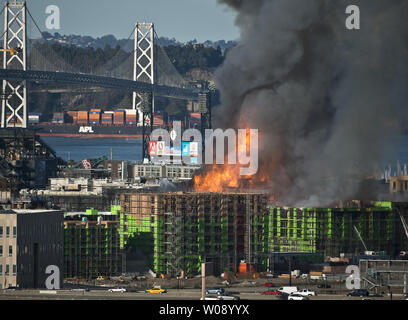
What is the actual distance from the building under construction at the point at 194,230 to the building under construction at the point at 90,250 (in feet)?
6.66

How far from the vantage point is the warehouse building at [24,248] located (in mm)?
55250

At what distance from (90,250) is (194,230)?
19.5 feet

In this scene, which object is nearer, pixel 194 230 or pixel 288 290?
pixel 288 290

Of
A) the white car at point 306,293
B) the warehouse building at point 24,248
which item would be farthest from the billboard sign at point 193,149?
the white car at point 306,293

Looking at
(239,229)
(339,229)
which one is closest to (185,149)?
(339,229)

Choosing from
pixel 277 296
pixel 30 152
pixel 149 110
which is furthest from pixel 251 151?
pixel 149 110

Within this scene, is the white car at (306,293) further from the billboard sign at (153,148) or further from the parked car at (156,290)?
the billboard sign at (153,148)

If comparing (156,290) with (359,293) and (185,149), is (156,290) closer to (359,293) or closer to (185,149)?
(359,293)

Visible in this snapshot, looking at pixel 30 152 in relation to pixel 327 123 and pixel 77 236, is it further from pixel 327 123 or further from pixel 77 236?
pixel 77 236

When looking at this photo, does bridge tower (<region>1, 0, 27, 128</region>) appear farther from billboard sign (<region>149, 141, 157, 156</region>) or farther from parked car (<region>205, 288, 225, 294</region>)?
parked car (<region>205, 288, 225, 294</region>)

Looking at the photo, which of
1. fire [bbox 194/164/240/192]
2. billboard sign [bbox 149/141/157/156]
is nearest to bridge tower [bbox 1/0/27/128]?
billboard sign [bbox 149/141/157/156]

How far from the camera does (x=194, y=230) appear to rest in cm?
6869

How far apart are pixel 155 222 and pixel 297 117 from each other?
14913 millimetres
